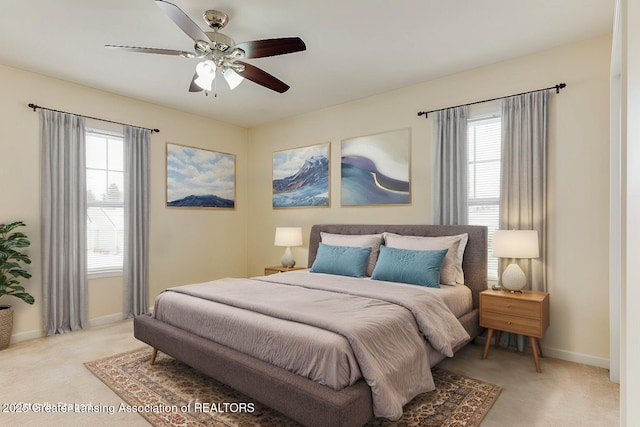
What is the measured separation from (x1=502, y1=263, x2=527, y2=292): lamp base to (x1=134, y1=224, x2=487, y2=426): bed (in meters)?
0.27

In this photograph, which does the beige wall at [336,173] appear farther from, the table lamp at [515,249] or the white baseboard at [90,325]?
the table lamp at [515,249]

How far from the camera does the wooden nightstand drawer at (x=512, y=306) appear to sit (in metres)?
2.89

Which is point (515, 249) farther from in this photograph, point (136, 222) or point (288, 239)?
point (136, 222)

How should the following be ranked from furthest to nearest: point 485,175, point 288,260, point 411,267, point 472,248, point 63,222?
1. point 288,260
2. point 63,222
3. point 485,175
4. point 472,248
5. point 411,267

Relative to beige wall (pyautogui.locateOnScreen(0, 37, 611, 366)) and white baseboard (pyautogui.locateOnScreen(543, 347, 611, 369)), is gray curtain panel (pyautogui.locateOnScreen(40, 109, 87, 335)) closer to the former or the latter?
beige wall (pyautogui.locateOnScreen(0, 37, 611, 366))

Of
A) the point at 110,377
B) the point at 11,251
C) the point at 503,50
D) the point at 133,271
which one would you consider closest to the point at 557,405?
the point at 503,50

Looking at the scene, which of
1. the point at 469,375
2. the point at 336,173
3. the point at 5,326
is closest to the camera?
the point at 469,375

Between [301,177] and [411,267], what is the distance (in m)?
2.47

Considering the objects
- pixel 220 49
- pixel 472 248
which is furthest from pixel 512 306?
pixel 220 49

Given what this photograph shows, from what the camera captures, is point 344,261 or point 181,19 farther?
point 344,261

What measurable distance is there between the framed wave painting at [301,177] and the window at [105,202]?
2124mm

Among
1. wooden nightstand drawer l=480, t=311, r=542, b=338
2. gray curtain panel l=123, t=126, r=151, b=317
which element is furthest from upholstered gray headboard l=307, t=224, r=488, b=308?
→ gray curtain panel l=123, t=126, r=151, b=317

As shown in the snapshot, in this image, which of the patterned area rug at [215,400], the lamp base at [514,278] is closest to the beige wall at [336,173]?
the lamp base at [514,278]

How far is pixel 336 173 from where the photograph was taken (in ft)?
15.9
